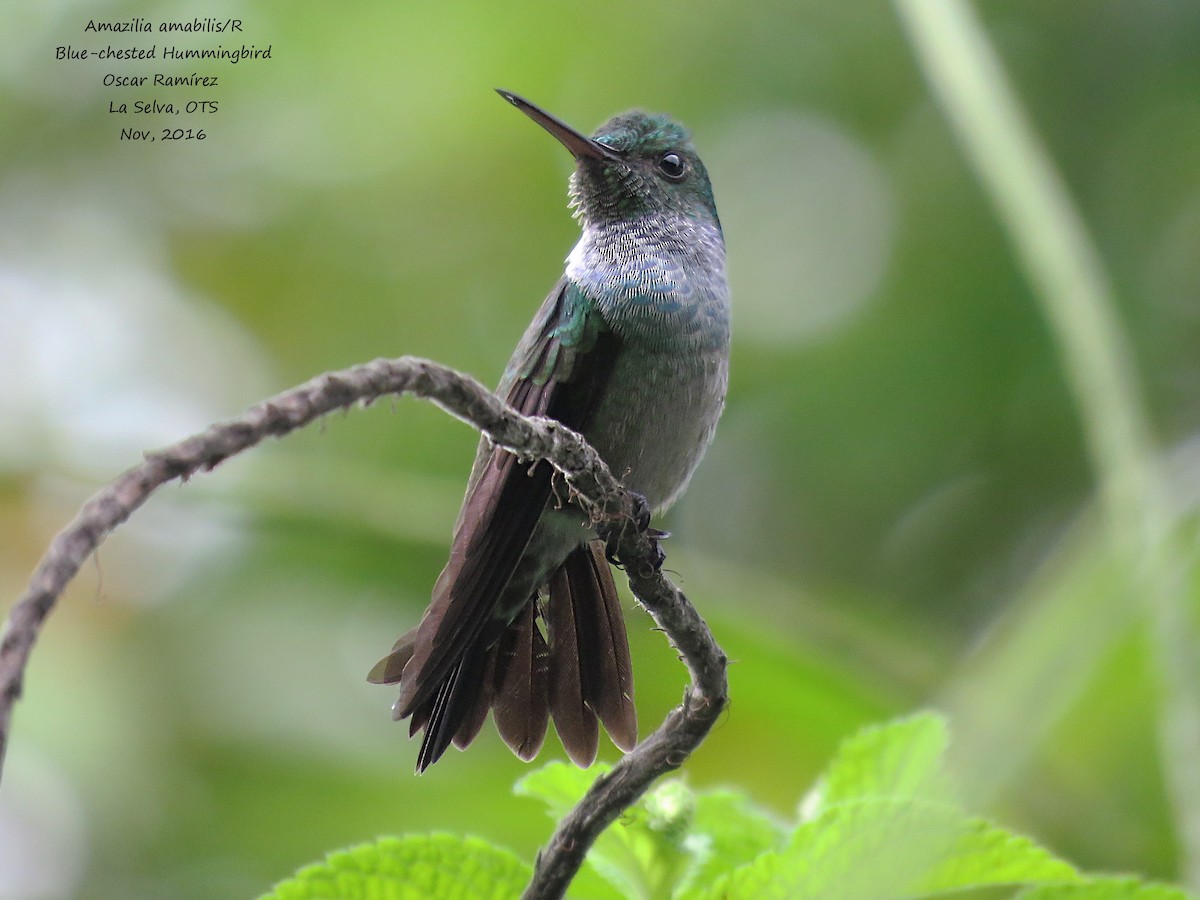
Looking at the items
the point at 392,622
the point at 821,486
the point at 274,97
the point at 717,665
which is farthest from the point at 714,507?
the point at 717,665

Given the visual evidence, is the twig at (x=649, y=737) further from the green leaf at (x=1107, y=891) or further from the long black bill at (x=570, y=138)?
the long black bill at (x=570, y=138)

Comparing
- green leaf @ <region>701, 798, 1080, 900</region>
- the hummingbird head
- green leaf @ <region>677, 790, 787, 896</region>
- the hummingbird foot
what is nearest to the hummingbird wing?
the hummingbird foot

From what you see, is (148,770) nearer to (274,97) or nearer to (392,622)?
(392,622)

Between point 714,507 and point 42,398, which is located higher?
point 714,507

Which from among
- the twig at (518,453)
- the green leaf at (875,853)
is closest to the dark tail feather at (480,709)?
the twig at (518,453)

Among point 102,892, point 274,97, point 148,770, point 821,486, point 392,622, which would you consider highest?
point 274,97

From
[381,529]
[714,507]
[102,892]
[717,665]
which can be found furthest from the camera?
[714,507]

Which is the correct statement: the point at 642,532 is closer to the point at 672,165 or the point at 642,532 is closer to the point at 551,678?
the point at 551,678
